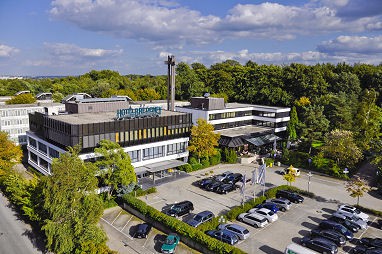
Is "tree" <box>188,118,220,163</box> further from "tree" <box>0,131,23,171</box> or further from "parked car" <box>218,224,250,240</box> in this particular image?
"tree" <box>0,131,23,171</box>

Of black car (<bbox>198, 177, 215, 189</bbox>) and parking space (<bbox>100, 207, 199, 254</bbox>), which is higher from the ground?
black car (<bbox>198, 177, 215, 189</bbox>)

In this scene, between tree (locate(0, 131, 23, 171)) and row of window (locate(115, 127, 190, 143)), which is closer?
tree (locate(0, 131, 23, 171))

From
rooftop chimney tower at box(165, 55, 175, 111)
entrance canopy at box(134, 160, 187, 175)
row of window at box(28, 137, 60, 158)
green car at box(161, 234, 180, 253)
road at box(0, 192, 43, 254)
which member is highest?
rooftop chimney tower at box(165, 55, 175, 111)

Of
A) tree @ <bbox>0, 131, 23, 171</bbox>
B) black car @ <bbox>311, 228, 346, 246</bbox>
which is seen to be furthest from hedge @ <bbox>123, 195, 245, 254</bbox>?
tree @ <bbox>0, 131, 23, 171</bbox>

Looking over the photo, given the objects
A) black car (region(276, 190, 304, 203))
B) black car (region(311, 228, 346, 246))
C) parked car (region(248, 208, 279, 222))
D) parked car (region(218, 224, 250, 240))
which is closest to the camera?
black car (region(311, 228, 346, 246))

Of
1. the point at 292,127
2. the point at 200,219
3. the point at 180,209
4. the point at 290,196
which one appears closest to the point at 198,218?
the point at 200,219

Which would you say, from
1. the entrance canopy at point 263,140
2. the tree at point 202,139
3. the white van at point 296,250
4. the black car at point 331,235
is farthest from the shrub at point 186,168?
the white van at point 296,250

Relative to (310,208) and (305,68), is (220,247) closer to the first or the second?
(310,208)

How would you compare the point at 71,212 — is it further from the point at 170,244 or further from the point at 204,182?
the point at 204,182
